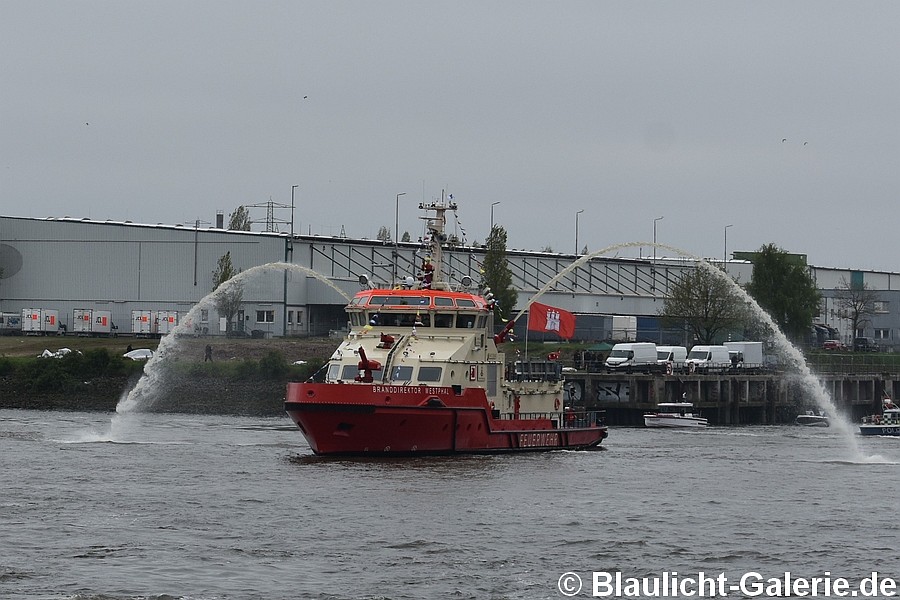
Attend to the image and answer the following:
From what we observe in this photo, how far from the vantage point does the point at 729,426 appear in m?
95.5

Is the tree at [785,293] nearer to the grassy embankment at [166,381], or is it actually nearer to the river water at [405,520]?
the grassy embankment at [166,381]

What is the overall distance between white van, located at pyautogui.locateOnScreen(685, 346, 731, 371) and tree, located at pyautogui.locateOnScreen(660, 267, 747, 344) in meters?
11.9

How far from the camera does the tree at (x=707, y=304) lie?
126m

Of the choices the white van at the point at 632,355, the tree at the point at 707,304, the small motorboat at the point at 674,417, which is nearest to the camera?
the small motorboat at the point at 674,417

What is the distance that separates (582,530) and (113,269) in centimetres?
9214

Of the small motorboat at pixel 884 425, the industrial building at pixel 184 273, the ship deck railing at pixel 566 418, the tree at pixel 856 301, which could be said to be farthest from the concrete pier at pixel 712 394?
the tree at pixel 856 301

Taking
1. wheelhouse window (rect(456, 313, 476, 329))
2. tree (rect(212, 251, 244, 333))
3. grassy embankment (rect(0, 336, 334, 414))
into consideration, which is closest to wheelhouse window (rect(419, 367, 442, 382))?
wheelhouse window (rect(456, 313, 476, 329))

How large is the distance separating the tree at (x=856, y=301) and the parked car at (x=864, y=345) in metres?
1.18

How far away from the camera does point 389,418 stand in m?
51.9

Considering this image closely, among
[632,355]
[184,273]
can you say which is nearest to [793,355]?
[632,355]

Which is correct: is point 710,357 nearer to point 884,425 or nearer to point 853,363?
point 853,363

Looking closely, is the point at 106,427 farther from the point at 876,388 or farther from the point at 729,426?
the point at 876,388

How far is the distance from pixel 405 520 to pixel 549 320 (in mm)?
26417

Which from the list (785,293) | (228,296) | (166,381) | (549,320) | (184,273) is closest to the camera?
(549,320)
